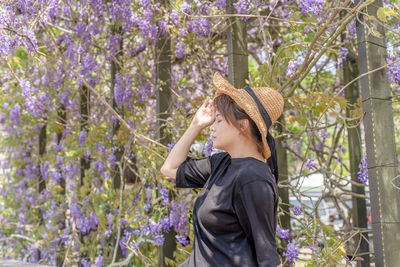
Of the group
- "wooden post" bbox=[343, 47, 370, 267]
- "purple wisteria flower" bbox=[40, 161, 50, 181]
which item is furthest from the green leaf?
"purple wisteria flower" bbox=[40, 161, 50, 181]

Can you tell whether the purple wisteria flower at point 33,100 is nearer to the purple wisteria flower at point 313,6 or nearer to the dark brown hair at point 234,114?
the purple wisteria flower at point 313,6

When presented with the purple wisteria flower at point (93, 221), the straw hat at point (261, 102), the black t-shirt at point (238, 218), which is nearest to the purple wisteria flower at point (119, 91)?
the purple wisteria flower at point (93, 221)

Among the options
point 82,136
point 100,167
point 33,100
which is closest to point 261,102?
point 100,167

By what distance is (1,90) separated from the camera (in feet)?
20.9

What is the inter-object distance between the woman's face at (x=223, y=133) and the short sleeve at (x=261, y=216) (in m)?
0.27

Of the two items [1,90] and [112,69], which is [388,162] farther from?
[1,90]

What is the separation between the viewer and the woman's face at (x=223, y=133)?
6.73ft

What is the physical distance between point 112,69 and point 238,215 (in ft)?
11.6

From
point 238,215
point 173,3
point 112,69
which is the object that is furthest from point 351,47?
point 238,215

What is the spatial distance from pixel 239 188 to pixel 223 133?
283mm

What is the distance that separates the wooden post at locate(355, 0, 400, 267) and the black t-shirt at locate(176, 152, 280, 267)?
0.96 m

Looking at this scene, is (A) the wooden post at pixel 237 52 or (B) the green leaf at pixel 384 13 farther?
(A) the wooden post at pixel 237 52

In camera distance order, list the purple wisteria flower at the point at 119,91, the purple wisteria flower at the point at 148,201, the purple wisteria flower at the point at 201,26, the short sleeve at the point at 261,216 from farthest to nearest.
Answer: the purple wisteria flower at the point at 119,91 → the purple wisteria flower at the point at 148,201 → the purple wisteria flower at the point at 201,26 → the short sleeve at the point at 261,216

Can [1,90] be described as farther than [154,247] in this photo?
Yes
